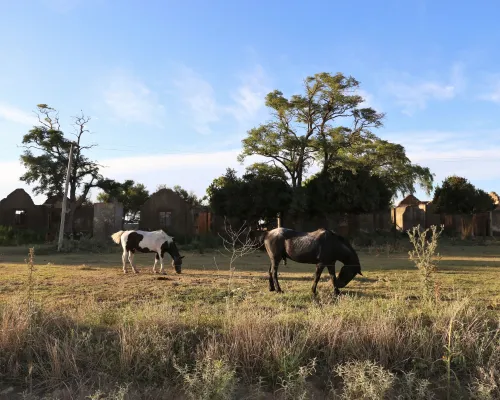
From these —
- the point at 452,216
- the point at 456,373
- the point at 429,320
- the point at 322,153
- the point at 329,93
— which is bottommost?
the point at 456,373

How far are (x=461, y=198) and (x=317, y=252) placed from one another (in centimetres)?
3787

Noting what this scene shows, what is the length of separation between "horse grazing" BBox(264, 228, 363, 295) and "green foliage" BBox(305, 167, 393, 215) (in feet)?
63.2

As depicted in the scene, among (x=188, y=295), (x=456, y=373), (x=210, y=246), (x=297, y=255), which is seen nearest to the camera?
(x=456, y=373)

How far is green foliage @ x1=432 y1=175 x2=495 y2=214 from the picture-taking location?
4166 cm

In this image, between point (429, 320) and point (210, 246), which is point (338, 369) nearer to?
point (429, 320)

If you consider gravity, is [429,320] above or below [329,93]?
below

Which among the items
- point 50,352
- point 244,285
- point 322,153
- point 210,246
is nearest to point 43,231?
point 210,246

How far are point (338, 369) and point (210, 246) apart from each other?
21.5 m

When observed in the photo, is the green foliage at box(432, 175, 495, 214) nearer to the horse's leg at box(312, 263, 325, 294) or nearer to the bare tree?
the bare tree

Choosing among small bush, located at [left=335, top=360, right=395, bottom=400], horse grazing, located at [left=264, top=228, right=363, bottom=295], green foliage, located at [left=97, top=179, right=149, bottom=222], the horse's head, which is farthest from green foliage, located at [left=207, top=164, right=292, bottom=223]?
small bush, located at [left=335, top=360, right=395, bottom=400]

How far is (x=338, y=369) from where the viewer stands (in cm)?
451

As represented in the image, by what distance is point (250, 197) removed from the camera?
2939cm

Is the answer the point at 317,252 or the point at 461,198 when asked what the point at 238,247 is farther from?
the point at 461,198

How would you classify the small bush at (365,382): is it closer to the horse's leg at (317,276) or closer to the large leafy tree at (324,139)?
the horse's leg at (317,276)
